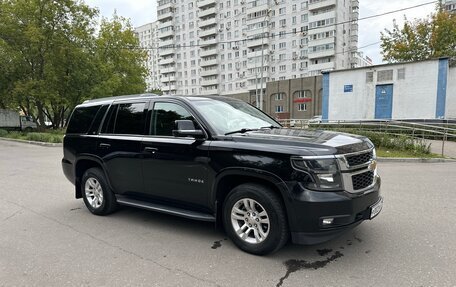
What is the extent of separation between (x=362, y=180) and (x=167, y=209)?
2.49 meters

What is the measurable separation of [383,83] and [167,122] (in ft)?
68.1

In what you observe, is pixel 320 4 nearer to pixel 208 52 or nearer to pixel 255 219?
pixel 208 52

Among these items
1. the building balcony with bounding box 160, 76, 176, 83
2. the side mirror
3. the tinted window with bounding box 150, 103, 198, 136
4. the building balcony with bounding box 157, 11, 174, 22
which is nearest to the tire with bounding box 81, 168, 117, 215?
the tinted window with bounding box 150, 103, 198, 136

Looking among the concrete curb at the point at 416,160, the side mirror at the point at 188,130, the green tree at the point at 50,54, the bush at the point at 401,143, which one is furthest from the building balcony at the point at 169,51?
the side mirror at the point at 188,130

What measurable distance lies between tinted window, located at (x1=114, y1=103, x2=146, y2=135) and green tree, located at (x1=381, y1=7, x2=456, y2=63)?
32218 mm

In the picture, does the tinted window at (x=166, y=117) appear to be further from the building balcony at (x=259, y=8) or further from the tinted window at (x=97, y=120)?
the building balcony at (x=259, y=8)

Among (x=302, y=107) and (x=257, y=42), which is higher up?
(x=257, y=42)

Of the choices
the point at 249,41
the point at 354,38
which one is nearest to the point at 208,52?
the point at 249,41

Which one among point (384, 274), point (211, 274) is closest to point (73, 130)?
point (211, 274)

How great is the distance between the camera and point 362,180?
3.43 m

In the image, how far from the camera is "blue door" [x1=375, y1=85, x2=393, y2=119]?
21.2 meters

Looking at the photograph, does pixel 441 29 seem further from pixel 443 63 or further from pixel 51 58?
pixel 51 58

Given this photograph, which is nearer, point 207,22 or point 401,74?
point 401,74

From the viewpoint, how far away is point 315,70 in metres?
60.0
